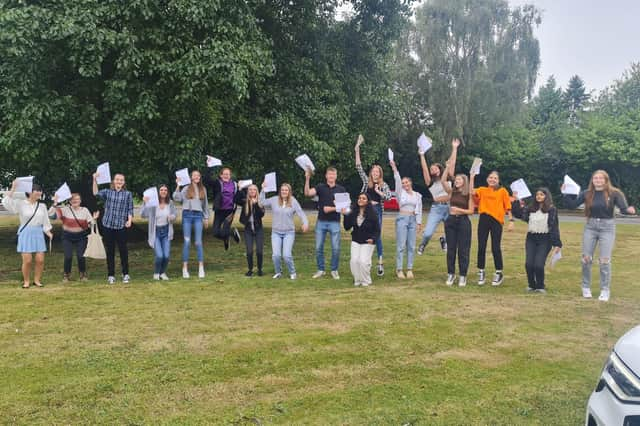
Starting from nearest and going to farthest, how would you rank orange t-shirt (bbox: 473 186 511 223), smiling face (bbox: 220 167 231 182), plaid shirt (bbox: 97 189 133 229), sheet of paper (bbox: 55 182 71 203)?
1. orange t-shirt (bbox: 473 186 511 223)
2. plaid shirt (bbox: 97 189 133 229)
3. sheet of paper (bbox: 55 182 71 203)
4. smiling face (bbox: 220 167 231 182)

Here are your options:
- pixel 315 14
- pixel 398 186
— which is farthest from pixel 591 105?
pixel 398 186

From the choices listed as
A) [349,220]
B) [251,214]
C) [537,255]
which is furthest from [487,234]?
[251,214]

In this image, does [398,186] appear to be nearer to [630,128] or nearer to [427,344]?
[427,344]

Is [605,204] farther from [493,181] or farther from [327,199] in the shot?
[327,199]

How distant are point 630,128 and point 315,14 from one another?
27.8 meters

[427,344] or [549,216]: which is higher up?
[549,216]

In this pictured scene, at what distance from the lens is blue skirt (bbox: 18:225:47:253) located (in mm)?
8891

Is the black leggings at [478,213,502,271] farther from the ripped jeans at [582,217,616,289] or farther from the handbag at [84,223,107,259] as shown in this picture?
the handbag at [84,223,107,259]

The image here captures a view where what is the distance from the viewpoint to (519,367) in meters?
5.14

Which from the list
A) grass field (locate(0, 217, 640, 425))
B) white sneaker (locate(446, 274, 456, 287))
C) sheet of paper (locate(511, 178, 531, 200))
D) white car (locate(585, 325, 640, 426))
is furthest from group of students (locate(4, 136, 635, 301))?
white car (locate(585, 325, 640, 426))

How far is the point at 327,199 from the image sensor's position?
9.50 meters

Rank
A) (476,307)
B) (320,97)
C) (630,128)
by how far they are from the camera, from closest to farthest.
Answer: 1. (476,307)
2. (320,97)
3. (630,128)

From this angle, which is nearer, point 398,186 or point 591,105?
point 398,186

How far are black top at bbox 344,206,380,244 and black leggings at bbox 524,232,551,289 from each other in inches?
97.3
